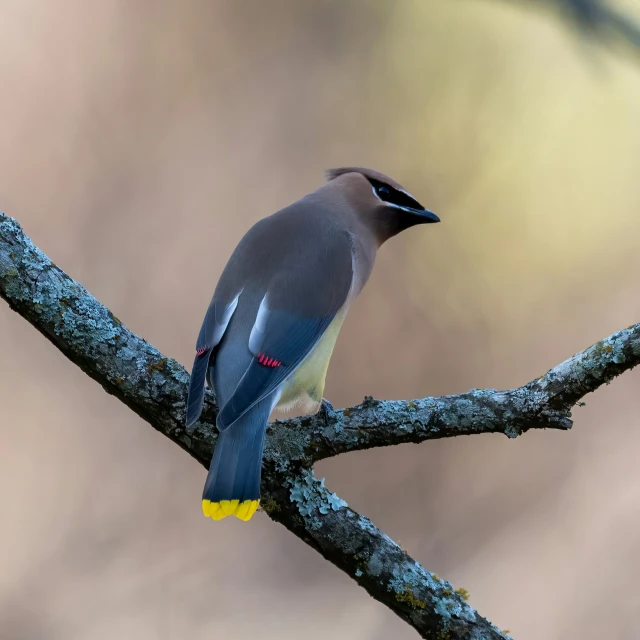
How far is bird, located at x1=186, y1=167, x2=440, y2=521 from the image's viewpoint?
269 cm

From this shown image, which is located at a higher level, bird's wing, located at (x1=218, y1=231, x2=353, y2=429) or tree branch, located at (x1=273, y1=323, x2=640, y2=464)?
bird's wing, located at (x1=218, y1=231, x2=353, y2=429)

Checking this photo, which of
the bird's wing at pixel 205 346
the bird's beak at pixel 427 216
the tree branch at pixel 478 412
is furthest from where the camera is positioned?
the bird's beak at pixel 427 216

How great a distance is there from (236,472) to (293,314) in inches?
27.7

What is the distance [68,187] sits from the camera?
492 centimetres

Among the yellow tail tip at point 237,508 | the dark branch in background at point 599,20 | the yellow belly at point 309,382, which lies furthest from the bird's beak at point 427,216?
the dark branch in background at point 599,20

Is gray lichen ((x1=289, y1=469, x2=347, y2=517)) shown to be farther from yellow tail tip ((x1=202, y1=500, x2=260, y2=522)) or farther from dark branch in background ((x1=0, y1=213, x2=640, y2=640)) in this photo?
yellow tail tip ((x1=202, y1=500, x2=260, y2=522))

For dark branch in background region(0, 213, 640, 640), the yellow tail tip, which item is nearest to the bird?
the yellow tail tip

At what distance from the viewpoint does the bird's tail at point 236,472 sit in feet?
8.63

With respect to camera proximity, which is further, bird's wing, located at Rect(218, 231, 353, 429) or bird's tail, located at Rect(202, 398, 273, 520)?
bird's wing, located at Rect(218, 231, 353, 429)

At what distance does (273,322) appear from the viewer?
310cm

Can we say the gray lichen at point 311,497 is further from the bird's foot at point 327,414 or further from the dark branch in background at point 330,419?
the bird's foot at point 327,414

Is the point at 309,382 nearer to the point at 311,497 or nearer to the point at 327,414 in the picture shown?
the point at 327,414

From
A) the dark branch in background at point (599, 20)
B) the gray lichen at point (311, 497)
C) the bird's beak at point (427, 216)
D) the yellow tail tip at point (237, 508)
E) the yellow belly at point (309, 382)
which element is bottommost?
the yellow tail tip at point (237, 508)

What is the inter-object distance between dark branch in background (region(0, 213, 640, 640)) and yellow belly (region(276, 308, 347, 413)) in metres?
0.32
